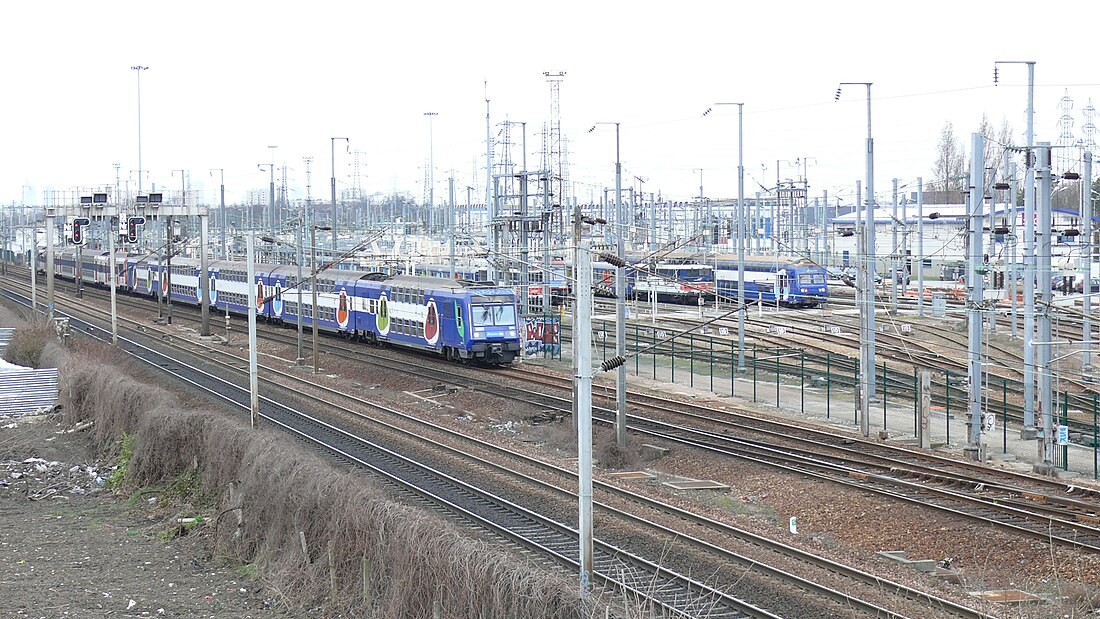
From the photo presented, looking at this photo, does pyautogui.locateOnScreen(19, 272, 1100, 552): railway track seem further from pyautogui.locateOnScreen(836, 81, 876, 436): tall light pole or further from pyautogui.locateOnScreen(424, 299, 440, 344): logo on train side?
pyautogui.locateOnScreen(424, 299, 440, 344): logo on train side

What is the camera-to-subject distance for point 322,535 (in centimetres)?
1700

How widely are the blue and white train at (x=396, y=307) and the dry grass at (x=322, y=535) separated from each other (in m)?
4.52

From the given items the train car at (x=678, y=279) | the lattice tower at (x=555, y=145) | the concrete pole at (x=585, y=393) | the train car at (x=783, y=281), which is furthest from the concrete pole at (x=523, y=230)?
the concrete pole at (x=585, y=393)

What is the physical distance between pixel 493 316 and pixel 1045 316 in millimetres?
19638

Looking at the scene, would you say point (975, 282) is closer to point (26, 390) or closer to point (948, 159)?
point (26, 390)

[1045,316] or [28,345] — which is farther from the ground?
[1045,316]

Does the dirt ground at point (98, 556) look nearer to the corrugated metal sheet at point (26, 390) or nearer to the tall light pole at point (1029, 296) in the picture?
the corrugated metal sheet at point (26, 390)

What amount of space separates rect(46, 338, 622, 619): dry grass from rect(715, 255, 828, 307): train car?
4451 cm

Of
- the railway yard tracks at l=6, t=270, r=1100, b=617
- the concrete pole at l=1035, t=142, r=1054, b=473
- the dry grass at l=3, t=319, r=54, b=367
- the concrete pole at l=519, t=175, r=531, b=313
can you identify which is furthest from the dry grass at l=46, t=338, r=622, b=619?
the dry grass at l=3, t=319, r=54, b=367

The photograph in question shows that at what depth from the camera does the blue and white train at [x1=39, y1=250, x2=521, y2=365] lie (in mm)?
38906

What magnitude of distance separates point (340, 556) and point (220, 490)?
6.62 m

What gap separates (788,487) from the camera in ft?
72.9

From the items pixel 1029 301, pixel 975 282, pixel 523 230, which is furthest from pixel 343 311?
pixel 1029 301

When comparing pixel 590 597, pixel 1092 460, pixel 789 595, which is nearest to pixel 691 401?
pixel 1092 460
